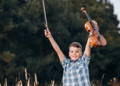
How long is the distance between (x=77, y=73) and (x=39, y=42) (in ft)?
95.5

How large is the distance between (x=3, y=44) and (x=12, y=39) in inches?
41.3

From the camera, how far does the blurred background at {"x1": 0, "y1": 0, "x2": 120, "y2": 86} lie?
1264 inches

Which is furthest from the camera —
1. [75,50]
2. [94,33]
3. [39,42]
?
[39,42]

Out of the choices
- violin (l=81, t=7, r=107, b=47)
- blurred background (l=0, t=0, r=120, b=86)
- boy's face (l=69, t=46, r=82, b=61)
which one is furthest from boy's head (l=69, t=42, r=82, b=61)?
blurred background (l=0, t=0, r=120, b=86)

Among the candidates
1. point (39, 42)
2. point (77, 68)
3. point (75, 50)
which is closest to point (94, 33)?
point (75, 50)

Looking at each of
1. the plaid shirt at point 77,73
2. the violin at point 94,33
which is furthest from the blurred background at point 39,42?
the violin at point 94,33

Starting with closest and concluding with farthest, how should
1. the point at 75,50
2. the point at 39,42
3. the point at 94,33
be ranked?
the point at 94,33 < the point at 75,50 < the point at 39,42

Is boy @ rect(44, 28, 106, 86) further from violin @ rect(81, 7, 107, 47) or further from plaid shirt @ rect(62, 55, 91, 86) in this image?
violin @ rect(81, 7, 107, 47)

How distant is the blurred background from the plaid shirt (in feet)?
75.6

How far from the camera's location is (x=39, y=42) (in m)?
35.5

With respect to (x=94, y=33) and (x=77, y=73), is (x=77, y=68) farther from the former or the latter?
(x=94, y=33)

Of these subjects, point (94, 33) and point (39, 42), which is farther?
point (39, 42)

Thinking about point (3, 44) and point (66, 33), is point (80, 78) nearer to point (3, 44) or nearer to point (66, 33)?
point (3, 44)

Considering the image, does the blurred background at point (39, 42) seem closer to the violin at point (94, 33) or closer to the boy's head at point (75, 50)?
the boy's head at point (75, 50)
